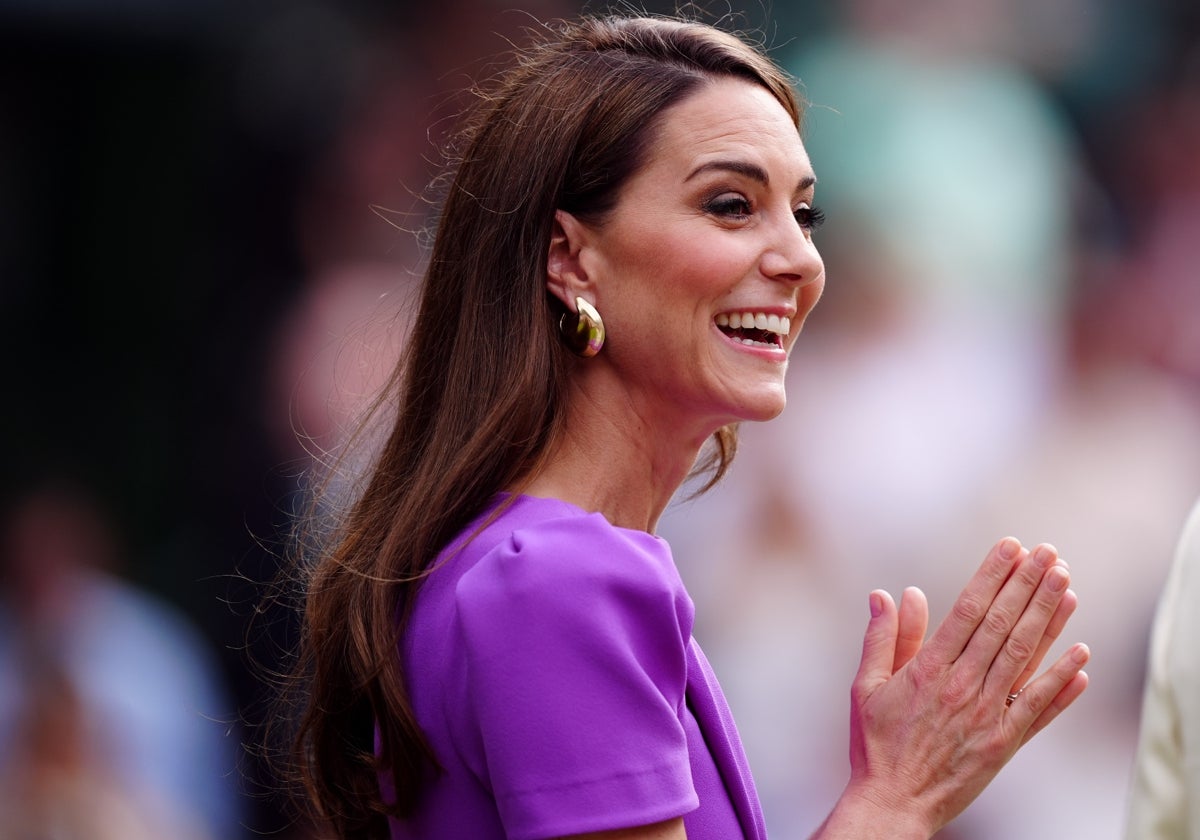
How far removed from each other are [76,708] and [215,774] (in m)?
0.51

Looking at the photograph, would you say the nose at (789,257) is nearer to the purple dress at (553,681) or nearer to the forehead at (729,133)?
the forehead at (729,133)

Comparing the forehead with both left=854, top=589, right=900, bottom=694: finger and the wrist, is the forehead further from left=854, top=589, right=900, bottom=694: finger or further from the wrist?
the wrist

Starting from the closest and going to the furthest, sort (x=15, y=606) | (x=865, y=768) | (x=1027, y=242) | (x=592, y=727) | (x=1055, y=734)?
(x=592, y=727)
(x=865, y=768)
(x=1055, y=734)
(x=15, y=606)
(x=1027, y=242)

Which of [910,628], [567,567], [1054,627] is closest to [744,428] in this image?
[910,628]

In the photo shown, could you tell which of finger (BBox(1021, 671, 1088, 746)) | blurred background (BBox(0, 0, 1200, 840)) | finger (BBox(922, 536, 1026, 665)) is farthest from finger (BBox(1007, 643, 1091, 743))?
blurred background (BBox(0, 0, 1200, 840))

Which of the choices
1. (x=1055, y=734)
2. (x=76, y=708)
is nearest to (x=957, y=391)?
(x=1055, y=734)

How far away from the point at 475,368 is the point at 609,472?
25cm

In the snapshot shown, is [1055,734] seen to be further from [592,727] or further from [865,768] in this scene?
[592,727]

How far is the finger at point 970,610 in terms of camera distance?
2264 millimetres

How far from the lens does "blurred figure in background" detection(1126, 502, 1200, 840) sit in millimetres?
2232


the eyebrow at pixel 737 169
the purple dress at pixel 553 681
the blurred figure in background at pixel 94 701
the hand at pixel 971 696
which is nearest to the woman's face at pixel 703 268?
the eyebrow at pixel 737 169

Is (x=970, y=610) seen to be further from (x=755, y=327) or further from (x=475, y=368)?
(x=475, y=368)

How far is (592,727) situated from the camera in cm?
198

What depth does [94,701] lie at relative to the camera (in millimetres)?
5219
